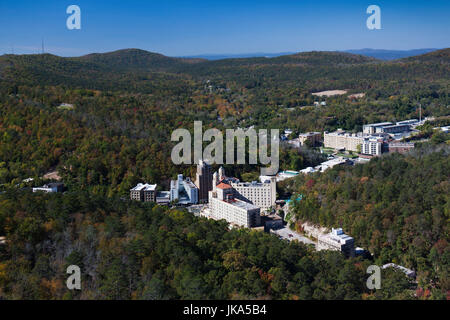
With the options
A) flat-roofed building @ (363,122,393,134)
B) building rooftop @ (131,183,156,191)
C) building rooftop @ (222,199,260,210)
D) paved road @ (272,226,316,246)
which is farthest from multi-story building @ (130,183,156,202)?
flat-roofed building @ (363,122,393,134)

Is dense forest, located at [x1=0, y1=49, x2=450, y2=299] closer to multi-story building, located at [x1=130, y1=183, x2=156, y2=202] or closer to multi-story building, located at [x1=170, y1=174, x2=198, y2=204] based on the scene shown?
multi-story building, located at [x1=130, y1=183, x2=156, y2=202]

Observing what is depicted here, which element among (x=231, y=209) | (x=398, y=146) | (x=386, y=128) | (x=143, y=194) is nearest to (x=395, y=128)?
(x=386, y=128)

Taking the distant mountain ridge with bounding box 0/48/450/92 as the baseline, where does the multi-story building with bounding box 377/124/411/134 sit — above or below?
below

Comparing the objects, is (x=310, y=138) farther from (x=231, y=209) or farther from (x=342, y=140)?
(x=231, y=209)

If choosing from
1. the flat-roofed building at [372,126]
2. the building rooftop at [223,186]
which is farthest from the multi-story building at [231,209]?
the flat-roofed building at [372,126]

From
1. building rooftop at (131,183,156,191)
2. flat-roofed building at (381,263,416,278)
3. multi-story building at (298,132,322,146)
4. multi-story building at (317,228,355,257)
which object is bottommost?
flat-roofed building at (381,263,416,278)

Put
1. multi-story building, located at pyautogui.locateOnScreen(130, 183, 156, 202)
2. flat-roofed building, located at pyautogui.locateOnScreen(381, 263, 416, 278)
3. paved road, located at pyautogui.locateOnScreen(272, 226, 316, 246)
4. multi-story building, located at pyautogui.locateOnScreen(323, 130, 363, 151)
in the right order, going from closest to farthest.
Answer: flat-roofed building, located at pyautogui.locateOnScreen(381, 263, 416, 278), paved road, located at pyautogui.locateOnScreen(272, 226, 316, 246), multi-story building, located at pyautogui.locateOnScreen(130, 183, 156, 202), multi-story building, located at pyautogui.locateOnScreen(323, 130, 363, 151)
